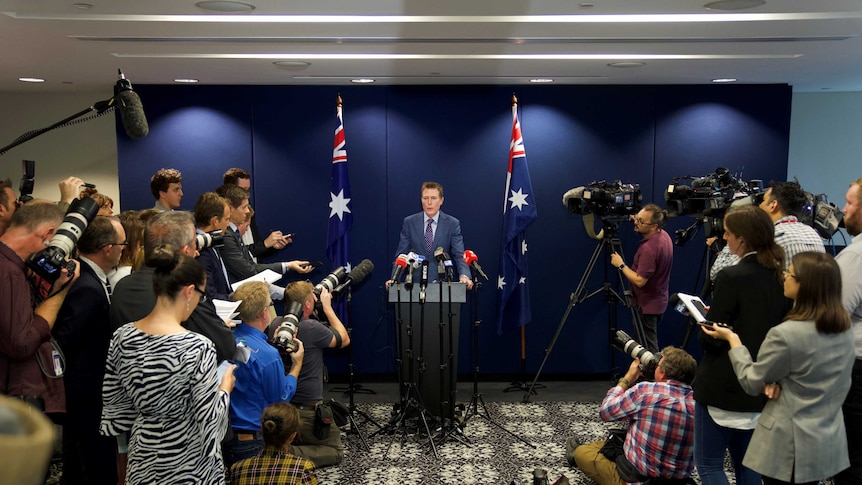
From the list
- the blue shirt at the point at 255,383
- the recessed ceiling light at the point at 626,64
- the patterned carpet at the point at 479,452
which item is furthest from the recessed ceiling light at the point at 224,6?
the recessed ceiling light at the point at 626,64

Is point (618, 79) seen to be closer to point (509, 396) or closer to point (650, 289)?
point (650, 289)

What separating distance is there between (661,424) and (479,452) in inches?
A: 65.7

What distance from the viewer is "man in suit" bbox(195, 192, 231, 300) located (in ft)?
12.3

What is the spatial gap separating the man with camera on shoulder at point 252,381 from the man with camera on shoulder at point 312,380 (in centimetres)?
82

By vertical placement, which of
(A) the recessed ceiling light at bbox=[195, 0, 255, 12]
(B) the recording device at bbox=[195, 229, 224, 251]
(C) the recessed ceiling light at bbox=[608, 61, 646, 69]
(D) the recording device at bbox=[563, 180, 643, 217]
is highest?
(C) the recessed ceiling light at bbox=[608, 61, 646, 69]

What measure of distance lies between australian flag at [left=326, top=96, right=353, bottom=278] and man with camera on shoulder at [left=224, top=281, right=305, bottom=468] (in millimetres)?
2888

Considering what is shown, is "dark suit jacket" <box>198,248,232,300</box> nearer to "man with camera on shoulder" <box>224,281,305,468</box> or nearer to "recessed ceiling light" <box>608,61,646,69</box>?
"man with camera on shoulder" <box>224,281,305,468</box>

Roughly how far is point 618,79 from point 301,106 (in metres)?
2.97

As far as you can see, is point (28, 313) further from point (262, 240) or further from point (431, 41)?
point (262, 240)

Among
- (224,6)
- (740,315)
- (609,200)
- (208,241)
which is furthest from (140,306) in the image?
(609,200)

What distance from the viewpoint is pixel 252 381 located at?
351cm

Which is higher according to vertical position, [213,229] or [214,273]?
[213,229]

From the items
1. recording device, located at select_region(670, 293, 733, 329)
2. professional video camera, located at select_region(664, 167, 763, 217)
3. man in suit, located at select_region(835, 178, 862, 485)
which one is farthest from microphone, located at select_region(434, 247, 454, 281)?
man in suit, located at select_region(835, 178, 862, 485)

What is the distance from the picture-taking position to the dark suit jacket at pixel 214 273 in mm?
3732
